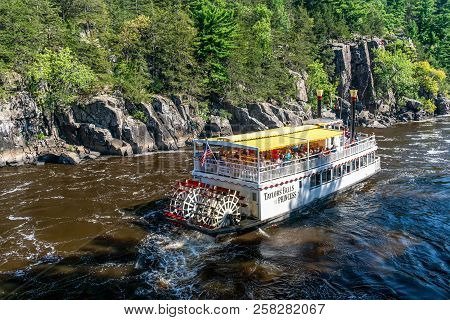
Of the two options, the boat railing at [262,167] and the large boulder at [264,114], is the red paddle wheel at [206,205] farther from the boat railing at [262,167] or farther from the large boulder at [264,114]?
the large boulder at [264,114]

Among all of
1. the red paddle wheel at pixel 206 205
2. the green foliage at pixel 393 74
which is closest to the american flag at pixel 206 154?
the red paddle wheel at pixel 206 205

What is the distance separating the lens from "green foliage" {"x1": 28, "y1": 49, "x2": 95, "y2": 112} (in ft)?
162

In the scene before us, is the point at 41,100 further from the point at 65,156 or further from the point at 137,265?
the point at 137,265

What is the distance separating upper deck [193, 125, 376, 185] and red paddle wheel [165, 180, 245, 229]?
1.28 metres

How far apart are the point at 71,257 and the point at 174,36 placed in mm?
44906

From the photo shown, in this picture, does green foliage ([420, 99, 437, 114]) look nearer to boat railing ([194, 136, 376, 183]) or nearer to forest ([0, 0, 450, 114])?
forest ([0, 0, 450, 114])

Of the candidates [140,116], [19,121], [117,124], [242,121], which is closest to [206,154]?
[117,124]

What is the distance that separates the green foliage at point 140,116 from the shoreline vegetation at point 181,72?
0.47 ft

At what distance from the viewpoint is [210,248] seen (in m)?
24.3

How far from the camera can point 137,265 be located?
22.2 meters

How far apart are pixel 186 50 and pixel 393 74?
4503 centimetres

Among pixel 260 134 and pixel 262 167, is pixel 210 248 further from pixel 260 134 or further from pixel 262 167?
pixel 260 134

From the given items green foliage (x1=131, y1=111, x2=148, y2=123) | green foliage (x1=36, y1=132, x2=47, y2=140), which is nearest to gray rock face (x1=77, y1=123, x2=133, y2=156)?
green foliage (x1=36, y1=132, x2=47, y2=140)

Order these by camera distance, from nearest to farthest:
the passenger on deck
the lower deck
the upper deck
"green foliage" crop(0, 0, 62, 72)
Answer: the lower deck < the upper deck < the passenger on deck < "green foliage" crop(0, 0, 62, 72)
